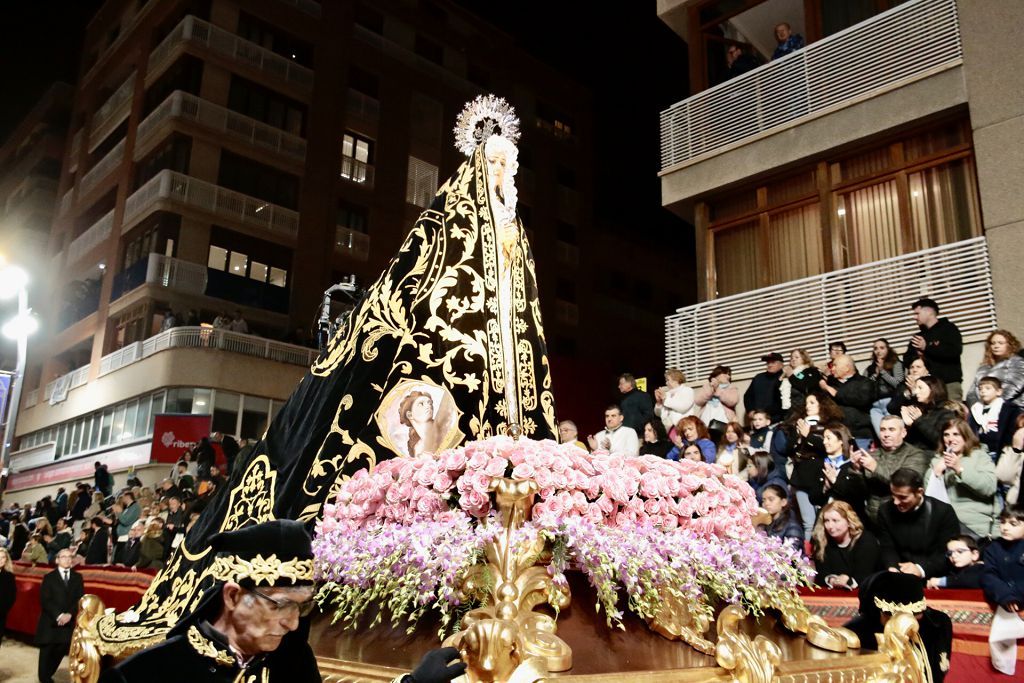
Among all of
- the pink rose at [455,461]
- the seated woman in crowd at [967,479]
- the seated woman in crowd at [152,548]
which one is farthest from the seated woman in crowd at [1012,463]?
the seated woman in crowd at [152,548]

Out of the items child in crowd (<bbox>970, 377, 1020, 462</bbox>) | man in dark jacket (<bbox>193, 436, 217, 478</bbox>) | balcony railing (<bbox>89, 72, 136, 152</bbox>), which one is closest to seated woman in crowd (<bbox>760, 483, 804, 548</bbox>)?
child in crowd (<bbox>970, 377, 1020, 462</bbox>)

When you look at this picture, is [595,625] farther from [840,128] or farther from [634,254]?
[634,254]

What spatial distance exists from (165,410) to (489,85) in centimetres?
1856

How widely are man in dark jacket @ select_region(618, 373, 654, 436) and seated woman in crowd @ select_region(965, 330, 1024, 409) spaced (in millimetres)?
3595

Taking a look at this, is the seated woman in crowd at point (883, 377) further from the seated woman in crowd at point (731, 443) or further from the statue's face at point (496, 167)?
the statue's face at point (496, 167)

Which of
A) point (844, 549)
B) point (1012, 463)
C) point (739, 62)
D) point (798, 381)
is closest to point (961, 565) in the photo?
point (844, 549)

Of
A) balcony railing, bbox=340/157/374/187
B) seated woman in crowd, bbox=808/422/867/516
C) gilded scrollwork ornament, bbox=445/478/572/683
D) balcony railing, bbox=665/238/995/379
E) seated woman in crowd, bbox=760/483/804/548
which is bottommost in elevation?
gilded scrollwork ornament, bbox=445/478/572/683

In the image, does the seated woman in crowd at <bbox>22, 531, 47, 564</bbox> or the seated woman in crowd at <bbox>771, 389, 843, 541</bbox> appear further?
the seated woman in crowd at <bbox>22, 531, 47, 564</bbox>

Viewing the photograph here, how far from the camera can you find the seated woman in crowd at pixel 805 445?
714 centimetres

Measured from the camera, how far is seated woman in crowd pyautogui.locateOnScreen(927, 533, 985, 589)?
16.7ft

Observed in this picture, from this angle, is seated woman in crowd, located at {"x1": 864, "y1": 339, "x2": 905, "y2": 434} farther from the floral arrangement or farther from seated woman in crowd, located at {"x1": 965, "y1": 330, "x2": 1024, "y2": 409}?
the floral arrangement

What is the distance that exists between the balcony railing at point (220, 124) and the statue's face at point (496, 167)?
23.4 meters

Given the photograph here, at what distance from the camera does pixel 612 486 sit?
8.89 ft

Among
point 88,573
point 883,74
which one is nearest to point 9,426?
point 88,573
